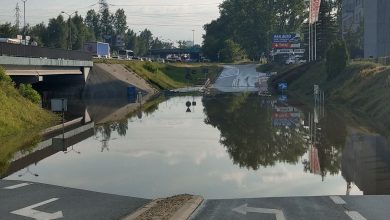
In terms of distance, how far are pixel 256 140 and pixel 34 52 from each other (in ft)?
86.2

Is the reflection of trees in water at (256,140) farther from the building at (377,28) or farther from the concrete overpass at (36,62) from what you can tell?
the building at (377,28)

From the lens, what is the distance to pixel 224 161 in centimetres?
2322

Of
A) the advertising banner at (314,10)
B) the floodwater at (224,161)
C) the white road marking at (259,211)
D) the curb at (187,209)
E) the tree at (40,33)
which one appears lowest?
the floodwater at (224,161)

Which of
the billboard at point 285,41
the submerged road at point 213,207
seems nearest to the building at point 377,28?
the billboard at point 285,41

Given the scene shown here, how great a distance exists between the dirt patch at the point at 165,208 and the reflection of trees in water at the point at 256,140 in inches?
309

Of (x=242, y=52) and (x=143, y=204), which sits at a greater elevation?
(x=242, y=52)

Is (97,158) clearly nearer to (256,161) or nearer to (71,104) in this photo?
(256,161)

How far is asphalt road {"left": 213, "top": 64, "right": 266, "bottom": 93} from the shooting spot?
342 ft

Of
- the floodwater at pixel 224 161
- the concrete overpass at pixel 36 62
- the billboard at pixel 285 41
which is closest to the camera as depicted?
the floodwater at pixel 224 161

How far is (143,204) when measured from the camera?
14.2 metres

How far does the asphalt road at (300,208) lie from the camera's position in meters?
12.7

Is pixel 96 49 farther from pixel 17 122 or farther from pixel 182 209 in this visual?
pixel 182 209

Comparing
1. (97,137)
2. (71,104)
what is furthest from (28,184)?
(71,104)

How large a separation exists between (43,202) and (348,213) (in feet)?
25.9
